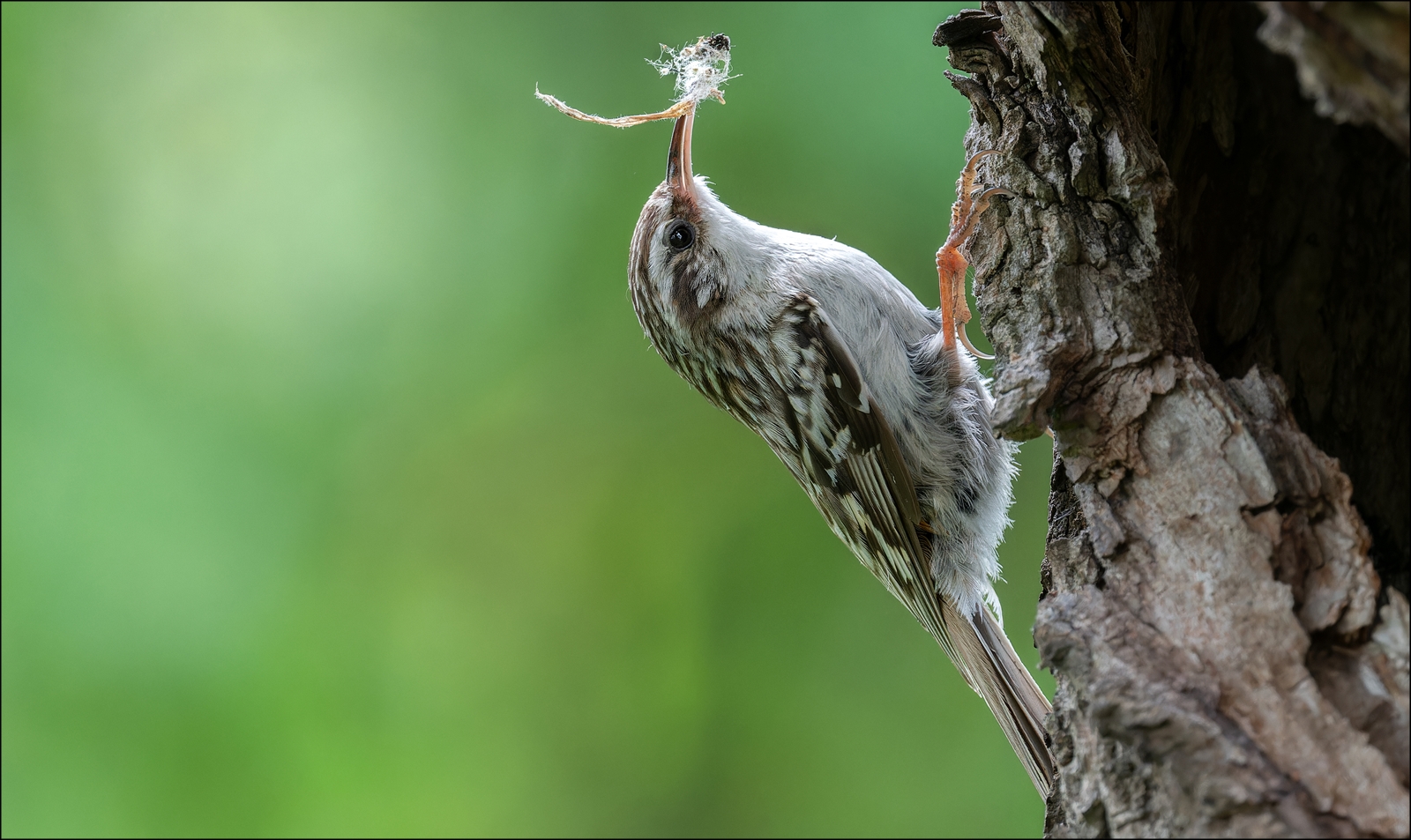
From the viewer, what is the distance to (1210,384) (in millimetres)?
1379

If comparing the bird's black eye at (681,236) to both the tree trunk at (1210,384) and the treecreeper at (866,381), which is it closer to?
the treecreeper at (866,381)

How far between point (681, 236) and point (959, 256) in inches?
26.0

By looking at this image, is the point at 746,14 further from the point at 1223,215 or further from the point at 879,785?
the point at 879,785

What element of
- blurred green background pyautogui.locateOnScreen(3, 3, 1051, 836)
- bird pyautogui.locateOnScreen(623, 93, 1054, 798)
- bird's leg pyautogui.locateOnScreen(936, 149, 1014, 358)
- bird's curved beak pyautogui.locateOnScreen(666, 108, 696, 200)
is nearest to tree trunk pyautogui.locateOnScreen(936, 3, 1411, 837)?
bird's leg pyautogui.locateOnScreen(936, 149, 1014, 358)

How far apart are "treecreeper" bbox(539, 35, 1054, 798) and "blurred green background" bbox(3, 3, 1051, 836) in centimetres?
126

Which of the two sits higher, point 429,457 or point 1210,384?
point 429,457

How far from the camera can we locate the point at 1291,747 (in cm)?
110

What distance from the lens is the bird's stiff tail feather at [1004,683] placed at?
6.54 ft

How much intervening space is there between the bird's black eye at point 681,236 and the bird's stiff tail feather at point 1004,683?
0.99 meters

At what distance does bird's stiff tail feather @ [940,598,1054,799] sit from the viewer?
1.99m

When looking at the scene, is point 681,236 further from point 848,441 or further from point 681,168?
point 848,441

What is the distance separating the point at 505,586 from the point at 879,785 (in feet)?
5.03

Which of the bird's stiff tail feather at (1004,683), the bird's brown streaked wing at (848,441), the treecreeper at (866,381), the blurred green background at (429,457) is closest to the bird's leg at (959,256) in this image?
the treecreeper at (866,381)

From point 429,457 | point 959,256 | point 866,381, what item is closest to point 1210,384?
point 959,256
